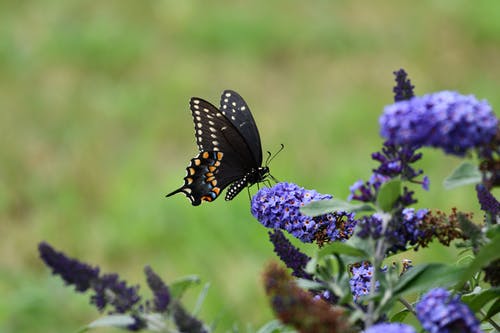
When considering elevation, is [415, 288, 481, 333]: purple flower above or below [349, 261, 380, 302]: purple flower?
below

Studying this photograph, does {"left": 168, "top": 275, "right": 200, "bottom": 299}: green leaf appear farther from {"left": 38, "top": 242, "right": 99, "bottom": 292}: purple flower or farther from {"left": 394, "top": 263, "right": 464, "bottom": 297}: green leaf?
{"left": 394, "top": 263, "right": 464, "bottom": 297}: green leaf

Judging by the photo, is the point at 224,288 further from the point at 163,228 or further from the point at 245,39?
the point at 245,39

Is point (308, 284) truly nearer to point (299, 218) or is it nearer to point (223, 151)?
point (299, 218)

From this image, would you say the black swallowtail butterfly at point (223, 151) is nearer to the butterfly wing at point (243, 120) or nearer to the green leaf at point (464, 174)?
the butterfly wing at point (243, 120)

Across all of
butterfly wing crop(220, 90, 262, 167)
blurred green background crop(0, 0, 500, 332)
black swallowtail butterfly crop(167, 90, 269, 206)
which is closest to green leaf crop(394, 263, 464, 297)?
black swallowtail butterfly crop(167, 90, 269, 206)

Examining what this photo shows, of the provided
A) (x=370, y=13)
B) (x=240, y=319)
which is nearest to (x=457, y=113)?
(x=240, y=319)

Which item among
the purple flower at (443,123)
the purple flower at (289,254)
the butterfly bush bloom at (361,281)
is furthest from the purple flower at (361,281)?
the purple flower at (443,123)
